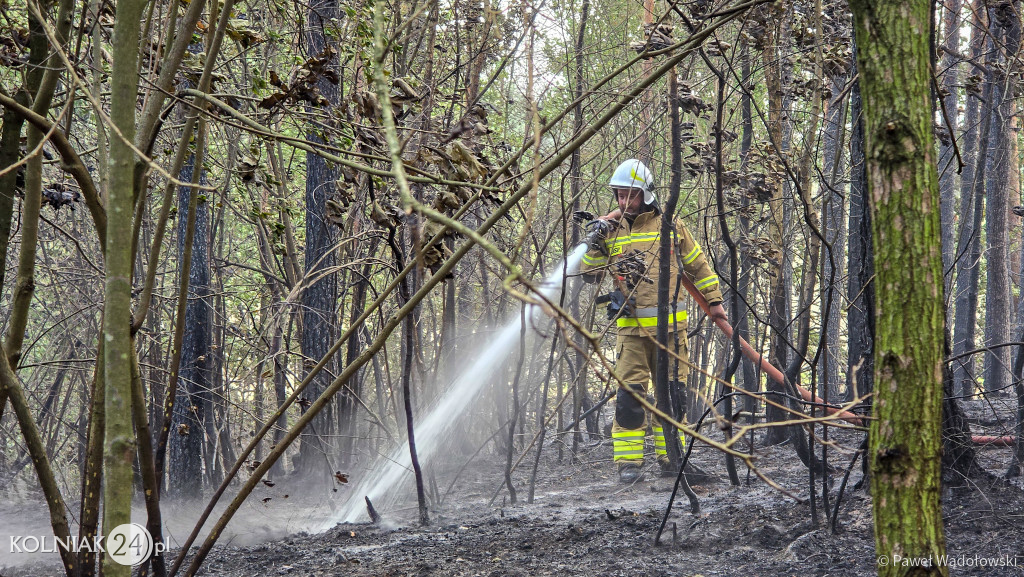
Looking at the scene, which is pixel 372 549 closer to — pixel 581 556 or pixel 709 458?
pixel 581 556

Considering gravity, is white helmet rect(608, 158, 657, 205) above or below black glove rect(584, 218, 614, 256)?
above

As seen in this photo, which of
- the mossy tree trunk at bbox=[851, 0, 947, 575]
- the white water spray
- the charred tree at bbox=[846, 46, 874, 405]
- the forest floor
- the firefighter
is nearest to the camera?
the mossy tree trunk at bbox=[851, 0, 947, 575]

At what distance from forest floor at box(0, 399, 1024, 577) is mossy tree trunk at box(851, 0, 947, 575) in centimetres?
124

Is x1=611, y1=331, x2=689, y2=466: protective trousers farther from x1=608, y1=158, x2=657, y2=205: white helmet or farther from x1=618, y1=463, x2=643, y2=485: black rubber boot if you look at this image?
x1=608, y1=158, x2=657, y2=205: white helmet

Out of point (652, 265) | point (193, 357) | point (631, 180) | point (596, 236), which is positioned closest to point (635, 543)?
point (596, 236)

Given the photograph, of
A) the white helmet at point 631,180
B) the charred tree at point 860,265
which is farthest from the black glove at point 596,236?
the charred tree at point 860,265

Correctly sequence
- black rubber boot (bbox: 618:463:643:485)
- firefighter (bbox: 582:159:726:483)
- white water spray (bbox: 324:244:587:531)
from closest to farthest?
white water spray (bbox: 324:244:587:531) < black rubber boot (bbox: 618:463:643:485) < firefighter (bbox: 582:159:726:483)

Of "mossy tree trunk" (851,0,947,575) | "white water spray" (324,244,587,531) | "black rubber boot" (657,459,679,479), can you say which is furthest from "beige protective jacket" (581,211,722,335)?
"mossy tree trunk" (851,0,947,575)

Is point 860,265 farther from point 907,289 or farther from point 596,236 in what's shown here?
point 907,289

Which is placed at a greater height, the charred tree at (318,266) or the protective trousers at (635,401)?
the charred tree at (318,266)

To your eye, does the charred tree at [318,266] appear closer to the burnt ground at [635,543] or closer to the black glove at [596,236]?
the burnt ground at [635,543]

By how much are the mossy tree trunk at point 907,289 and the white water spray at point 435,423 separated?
3512 mm

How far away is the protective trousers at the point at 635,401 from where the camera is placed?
5898 millimetres

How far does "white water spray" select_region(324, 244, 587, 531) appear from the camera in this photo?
5.50m
